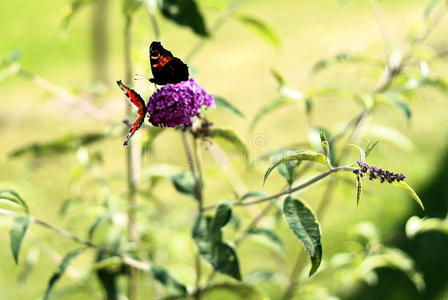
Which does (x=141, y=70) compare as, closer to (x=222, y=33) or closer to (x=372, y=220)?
(x=372, y=220)

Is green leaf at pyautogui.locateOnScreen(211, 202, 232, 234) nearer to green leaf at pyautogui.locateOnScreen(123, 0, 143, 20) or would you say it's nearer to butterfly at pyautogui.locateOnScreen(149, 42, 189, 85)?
butterfly at pyautogui.locateOnScreen(149, 42, 189, 85)

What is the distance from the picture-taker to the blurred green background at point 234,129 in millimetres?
1893

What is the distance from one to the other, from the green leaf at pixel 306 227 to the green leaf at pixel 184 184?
32 cm

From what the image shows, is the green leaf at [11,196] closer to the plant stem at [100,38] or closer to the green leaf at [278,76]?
the green leaf at [278,76]

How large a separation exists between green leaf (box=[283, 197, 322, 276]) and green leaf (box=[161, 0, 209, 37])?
0.58 metres

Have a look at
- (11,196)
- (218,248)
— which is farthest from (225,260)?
(11,196)

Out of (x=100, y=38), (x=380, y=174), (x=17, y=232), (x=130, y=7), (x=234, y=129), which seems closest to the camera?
(x=380, y=174)

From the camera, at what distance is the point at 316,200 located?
3.48m

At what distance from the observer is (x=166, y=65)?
1.05 metres

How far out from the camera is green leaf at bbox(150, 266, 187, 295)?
4.31ft

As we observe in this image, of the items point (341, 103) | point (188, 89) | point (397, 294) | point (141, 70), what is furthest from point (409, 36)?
point (341, 103)

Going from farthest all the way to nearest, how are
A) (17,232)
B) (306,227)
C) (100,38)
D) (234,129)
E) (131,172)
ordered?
1. (100,38)
2. (234,129)
3. (131,172)
4. (17,232)
5. (306,227)

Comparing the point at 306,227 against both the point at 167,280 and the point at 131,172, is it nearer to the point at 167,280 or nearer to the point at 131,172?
the point at 167,280

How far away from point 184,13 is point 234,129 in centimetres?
77
